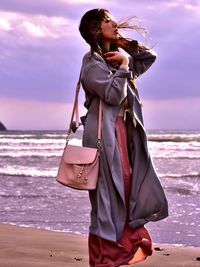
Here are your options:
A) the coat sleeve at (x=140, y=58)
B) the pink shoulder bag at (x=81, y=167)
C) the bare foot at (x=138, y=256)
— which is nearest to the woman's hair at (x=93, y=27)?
the coat sleeve at (x=140, y=58)

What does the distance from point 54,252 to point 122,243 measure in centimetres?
189

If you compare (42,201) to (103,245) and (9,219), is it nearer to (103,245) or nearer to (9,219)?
(9,219)

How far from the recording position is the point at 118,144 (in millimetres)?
3943

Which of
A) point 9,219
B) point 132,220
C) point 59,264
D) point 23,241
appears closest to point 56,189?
point 9,219

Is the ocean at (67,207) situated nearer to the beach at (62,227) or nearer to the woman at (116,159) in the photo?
the beach at (62,227)

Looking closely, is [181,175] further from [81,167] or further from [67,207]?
[81,167]

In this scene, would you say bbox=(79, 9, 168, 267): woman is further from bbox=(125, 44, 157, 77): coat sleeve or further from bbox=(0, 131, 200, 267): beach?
bbox=(0, 131, 200, 267): beach

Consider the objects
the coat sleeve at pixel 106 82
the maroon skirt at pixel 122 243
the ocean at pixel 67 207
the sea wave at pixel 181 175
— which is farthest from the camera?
the sea wave at pixel 181 175

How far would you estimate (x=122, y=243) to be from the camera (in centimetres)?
395

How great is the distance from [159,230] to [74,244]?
1335mm

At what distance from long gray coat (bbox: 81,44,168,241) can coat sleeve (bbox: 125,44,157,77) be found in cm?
15

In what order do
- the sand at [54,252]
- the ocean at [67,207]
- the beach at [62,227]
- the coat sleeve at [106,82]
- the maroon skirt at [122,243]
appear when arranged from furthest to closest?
the ocean at [67,207], the beach at [62,227], the sand at [54,252], the maroon skirt at [122,243], the coat sleeve at [106,82]

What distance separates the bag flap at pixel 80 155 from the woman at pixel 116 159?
6cm

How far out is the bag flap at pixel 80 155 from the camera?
12.6 feet
